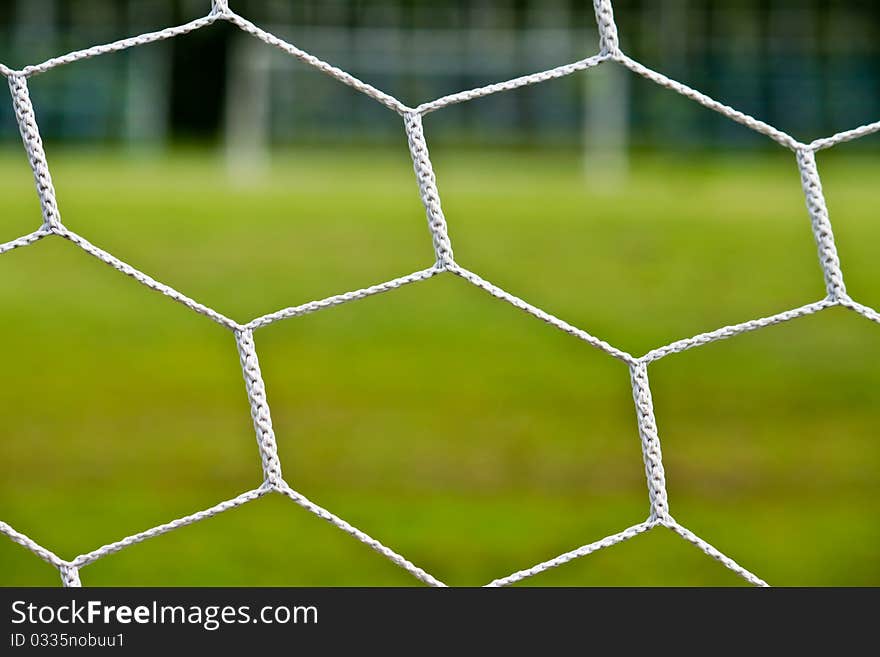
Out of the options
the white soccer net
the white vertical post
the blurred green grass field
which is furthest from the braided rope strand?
the white vertical post

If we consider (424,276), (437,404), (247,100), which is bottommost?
(424,276)

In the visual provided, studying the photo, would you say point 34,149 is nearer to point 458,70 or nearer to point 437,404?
point 437,404

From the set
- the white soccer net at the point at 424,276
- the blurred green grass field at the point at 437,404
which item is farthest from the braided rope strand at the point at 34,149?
the blurred green grass field at the point at 437,404

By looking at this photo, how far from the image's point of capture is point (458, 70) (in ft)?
27.1

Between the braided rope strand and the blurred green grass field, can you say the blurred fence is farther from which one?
the braided rope strand

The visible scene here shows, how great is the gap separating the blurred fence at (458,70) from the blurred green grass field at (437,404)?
311 cm

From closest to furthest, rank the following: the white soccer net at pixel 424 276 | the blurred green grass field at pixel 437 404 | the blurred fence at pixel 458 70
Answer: the white soccer net at pixel 424 276
the blurred green grass field at pixel 437 404
the blurred fence at pixel 458 70

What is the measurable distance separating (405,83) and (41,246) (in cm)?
439

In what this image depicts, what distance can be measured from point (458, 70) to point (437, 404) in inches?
241

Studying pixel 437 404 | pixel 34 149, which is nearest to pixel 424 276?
pixel 34 149

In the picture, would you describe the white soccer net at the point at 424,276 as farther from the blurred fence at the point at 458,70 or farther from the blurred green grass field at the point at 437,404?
the blurred fence at the point at 458,70

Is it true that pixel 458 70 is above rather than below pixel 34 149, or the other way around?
above

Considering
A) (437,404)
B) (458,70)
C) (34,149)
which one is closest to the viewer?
(34,149)

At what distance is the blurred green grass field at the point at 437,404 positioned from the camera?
166 cm
